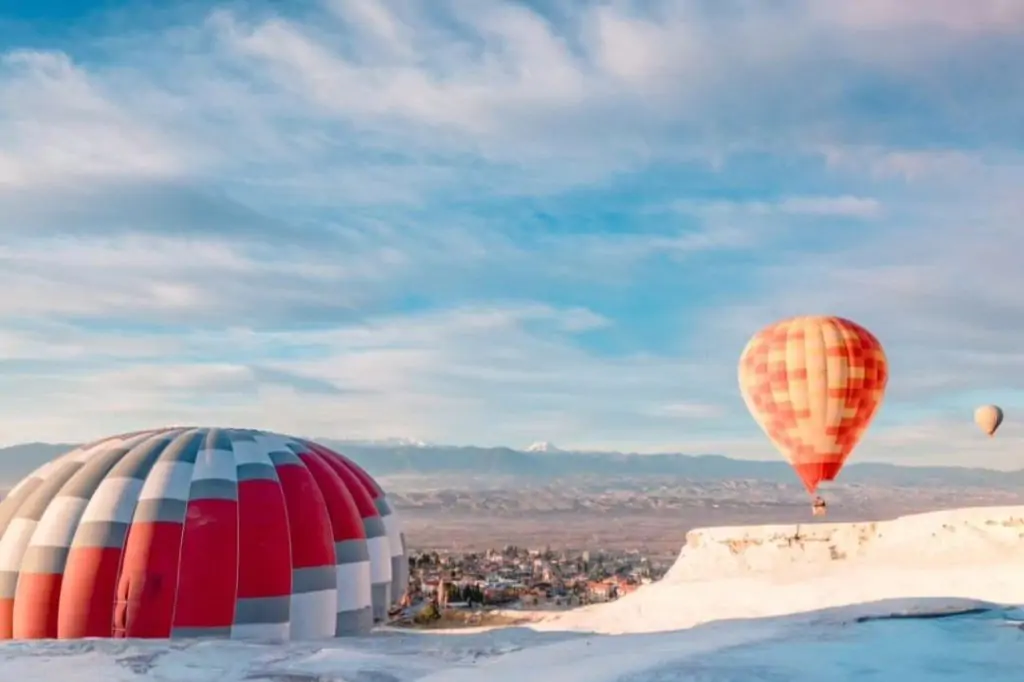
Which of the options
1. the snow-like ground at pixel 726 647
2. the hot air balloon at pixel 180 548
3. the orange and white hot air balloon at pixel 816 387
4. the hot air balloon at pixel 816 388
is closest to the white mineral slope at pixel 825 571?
the snow-like ground at pixel 726 647

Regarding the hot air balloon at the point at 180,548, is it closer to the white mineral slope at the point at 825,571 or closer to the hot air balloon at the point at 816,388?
the white mineral slope at the point at 825,571

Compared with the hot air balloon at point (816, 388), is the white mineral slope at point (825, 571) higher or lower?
lower

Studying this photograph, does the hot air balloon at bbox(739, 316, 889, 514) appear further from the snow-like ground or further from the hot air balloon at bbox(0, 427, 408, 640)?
the hot air balloon at bbox(0, 427, 408, 640)

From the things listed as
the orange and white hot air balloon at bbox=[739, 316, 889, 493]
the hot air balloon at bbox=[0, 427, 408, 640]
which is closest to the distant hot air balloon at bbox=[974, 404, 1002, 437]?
the orange and white hot air balloon at bbox=[739, 316, 889, 493]

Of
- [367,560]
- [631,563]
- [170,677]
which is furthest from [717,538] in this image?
[631,563]

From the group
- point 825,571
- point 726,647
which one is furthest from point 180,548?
point 825,571

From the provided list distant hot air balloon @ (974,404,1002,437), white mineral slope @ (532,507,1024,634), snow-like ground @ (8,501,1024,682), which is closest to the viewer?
snow-like ground @ (8,501,1024,682)

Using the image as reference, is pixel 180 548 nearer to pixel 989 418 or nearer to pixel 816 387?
pixel 816 387
